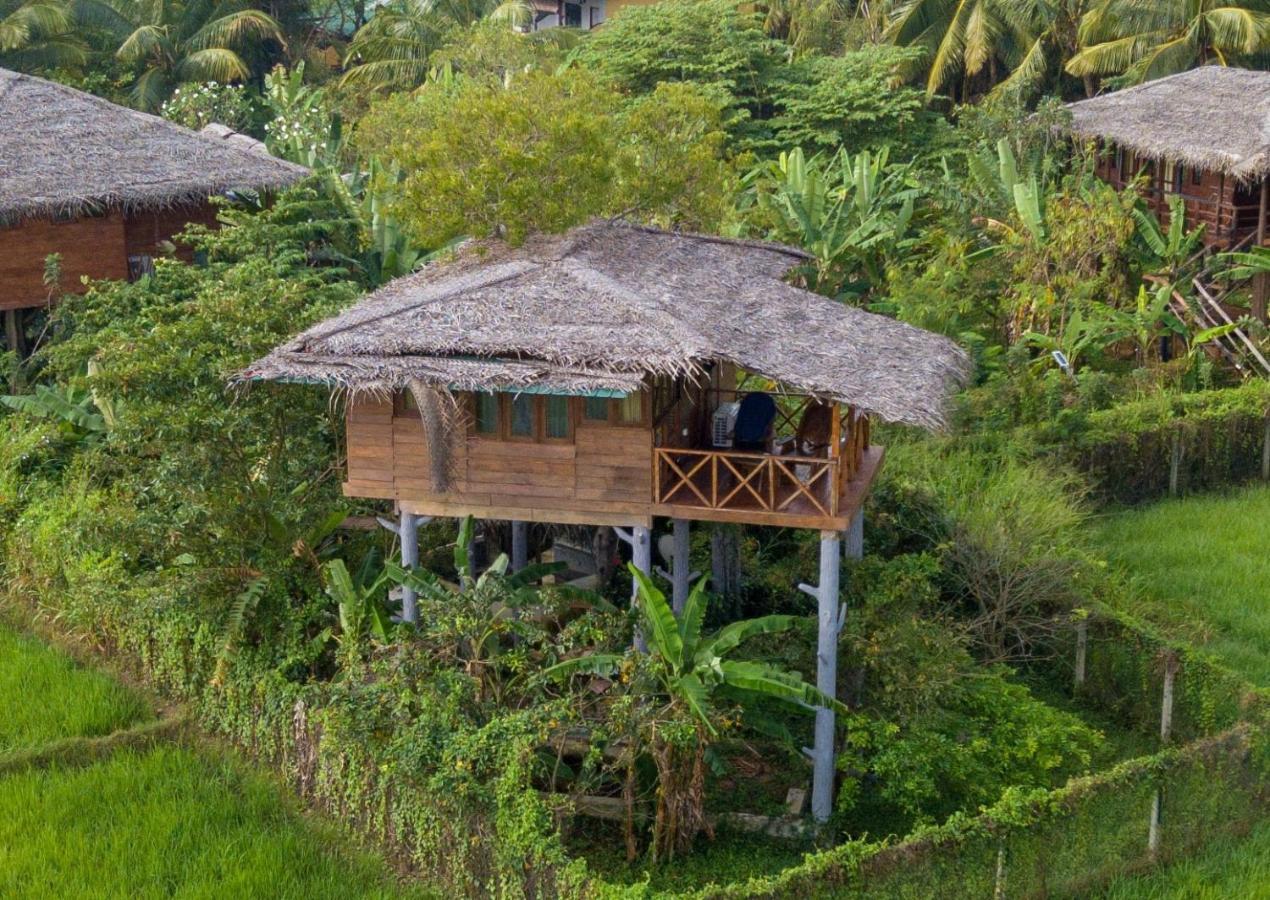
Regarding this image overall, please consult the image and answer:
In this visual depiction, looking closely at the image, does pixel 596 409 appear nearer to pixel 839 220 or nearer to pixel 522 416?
pixel 522 416

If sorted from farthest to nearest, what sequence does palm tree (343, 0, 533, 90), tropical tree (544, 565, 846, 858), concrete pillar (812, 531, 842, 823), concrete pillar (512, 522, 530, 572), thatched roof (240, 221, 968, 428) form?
palm tree (343, 0, 533, 90) → concrete pillar (512, 522, 530, 572) → concrete pillar (812, 531, 842, 823) → thatched roof (240, 221, 968, 428) → tropical tree (544, 565, 846, 858)

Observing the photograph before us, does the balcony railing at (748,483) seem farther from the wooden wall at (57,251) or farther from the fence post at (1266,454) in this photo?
the wooden wall at (57,251)

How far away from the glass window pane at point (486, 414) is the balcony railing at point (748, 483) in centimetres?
153

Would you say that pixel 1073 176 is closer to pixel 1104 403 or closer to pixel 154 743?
pixel 1104 403

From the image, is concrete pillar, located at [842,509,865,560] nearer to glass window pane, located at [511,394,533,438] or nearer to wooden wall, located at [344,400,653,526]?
wooden wall, located at [344,400,653,526]

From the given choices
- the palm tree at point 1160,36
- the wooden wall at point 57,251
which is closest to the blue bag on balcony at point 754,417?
the wooden wall at point 57,251

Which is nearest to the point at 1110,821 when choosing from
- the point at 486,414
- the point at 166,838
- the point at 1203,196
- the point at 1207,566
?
the point at 486,414

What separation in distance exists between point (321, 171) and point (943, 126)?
13605 mm

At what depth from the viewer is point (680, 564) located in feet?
48.9

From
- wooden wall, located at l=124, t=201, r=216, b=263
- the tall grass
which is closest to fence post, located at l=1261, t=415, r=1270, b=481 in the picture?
the tall grass

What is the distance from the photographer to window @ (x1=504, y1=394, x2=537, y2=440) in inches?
542

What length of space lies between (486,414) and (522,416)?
1.11 ft

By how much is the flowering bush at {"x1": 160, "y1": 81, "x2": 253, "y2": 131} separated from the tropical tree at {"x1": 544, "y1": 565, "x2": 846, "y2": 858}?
24153 millimetres

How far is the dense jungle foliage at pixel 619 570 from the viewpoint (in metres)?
12.4
